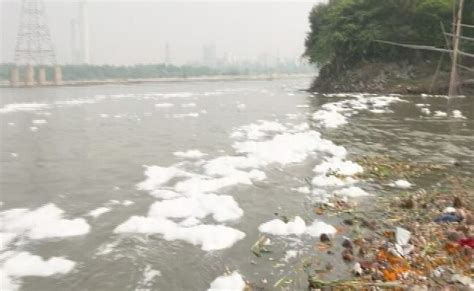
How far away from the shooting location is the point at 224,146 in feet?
44.3

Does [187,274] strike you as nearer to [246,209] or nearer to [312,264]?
[312,264]

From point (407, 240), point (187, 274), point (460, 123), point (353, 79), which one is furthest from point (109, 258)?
point (353, 79)

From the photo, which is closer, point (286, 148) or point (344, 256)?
point (344, 256)

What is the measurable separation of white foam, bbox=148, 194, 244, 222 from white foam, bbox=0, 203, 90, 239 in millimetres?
1166

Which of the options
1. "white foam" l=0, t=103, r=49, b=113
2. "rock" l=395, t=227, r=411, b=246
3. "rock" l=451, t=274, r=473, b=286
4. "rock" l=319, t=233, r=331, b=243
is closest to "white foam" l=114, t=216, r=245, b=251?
"rock" l=319, t=233, r=331, b=243

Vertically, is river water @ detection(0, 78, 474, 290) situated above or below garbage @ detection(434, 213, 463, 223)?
below

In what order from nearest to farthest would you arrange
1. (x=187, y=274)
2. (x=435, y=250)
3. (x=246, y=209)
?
(x=187, y=274), (x=435, y=250), (x=246, y=209)

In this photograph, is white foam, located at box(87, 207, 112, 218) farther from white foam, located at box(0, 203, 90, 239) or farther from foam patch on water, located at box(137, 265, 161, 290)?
foam patch on water, located at box(137, 265, 161, 290)

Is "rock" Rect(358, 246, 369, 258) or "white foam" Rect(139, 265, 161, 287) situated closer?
"white foam" Rect(139, 265, 161, 287)

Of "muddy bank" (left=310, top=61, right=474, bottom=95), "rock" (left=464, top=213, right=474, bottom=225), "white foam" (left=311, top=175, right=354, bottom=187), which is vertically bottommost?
"white foam" (left=311, top=175, right=354, bottom=187)

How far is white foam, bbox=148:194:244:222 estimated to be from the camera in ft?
23.1

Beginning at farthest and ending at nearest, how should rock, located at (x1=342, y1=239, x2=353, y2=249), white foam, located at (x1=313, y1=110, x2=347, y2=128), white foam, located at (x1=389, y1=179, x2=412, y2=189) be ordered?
1. white foam, located at (x1=313, y1=110, x2=347, y2=128)
2. white foam, located at (x1=389, y1=179, x2=412, y2=189)
3. rock, located at (x1=342, y1=239, x2=353, y2=249)

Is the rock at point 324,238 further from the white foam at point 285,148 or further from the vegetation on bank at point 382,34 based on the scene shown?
the vegetation on bank at point 382,34

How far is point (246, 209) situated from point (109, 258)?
2.59 metres
